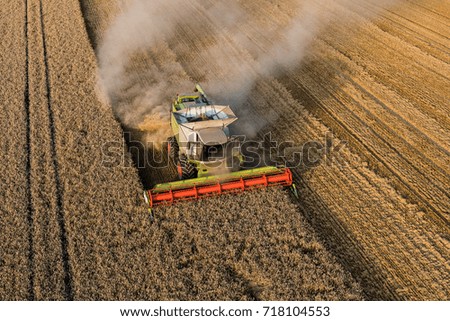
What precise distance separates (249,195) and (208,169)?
1.29 meters

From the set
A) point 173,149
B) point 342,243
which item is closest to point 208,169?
point 173,149

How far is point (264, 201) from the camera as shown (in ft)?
35.4

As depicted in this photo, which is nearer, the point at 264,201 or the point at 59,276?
the point at 59,276

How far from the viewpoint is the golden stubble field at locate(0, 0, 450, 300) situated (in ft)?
29.0

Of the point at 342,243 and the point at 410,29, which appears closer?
the point at 342,243

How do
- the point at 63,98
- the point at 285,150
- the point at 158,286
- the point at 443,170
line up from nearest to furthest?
the point at 158,286 < the point at 443,170 < the point at 285,150 < the point at 63,98

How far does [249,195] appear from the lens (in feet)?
36.0

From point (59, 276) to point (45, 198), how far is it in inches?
109

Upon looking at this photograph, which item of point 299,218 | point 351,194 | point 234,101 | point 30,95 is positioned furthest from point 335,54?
point 30,95

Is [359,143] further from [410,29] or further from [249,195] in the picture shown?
[410,29]

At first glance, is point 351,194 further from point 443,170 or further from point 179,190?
point 179,190

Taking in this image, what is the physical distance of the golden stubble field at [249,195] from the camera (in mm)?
8836

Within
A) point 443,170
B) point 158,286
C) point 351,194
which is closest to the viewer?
point 158,286

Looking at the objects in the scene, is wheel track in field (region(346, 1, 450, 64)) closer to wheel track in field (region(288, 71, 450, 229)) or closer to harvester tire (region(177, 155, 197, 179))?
wheel track in field (region(288, 71, 450, 229))
